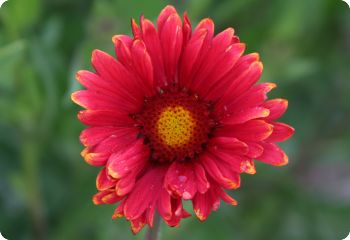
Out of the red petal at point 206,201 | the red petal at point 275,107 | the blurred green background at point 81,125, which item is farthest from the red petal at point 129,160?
the blurred green background at point 81,125

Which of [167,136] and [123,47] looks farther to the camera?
[167,136]

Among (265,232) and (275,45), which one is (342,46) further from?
(265,232)

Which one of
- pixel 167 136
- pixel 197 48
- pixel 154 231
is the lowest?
pixel 154 231

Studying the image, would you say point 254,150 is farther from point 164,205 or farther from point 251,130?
point 164,205

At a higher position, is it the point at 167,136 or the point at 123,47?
the point at 123,47

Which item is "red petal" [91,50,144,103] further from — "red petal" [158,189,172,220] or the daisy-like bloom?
"red petal" [158,189,172,220]

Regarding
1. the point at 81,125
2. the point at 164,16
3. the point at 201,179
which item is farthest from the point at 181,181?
the point at 81,125

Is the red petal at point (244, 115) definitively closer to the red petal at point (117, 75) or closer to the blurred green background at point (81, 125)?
the red petal at point (117, 75)
